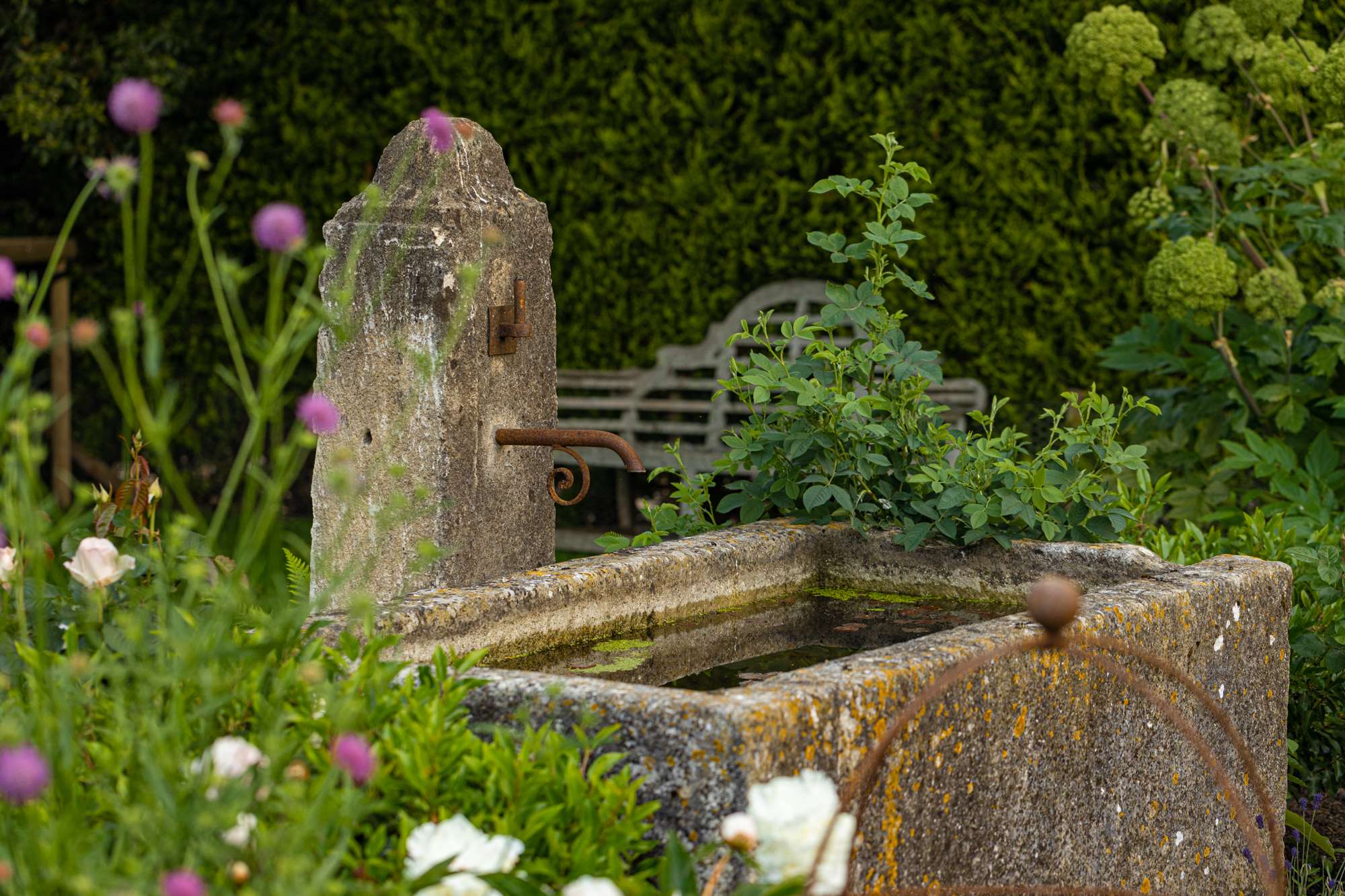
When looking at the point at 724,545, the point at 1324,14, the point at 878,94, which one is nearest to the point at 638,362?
the point at 878,94

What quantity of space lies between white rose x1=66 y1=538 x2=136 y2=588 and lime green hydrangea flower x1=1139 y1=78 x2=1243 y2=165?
3.40m

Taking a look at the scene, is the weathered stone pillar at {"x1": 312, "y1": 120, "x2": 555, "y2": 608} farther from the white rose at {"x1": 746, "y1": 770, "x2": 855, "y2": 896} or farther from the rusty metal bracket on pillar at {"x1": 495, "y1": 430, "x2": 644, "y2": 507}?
the white rose at {"x1": 746, "y1": 770, "x2": 855, "y2": 896}

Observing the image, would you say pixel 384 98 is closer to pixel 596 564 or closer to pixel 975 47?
pixel 975 47

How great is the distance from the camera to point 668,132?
249 inches

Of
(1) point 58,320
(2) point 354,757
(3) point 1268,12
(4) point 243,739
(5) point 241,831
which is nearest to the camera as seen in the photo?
(2) point 354,757

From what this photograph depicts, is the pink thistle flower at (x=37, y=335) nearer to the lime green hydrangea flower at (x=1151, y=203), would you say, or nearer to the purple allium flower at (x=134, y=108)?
the purple allium flower at (x=134, y=108)

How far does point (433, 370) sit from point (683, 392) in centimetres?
409

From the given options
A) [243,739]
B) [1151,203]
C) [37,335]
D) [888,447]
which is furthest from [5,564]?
[1151,203]

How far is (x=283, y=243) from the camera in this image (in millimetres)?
1424

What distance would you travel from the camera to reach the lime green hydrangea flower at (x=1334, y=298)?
3.94 m

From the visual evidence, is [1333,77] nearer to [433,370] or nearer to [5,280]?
[433,370]

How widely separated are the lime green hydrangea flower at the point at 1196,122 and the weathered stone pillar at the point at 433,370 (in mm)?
2294

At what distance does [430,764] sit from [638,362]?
496 cm

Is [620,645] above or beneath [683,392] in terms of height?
beneath
